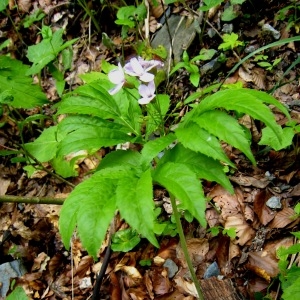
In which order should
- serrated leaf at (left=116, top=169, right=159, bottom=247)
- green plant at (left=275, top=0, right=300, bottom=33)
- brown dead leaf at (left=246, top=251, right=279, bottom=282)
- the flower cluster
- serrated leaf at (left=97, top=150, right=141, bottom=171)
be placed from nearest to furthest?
serrated leaf at (left=116, top=169, right=159, bottom=247)
the flower cluster
serrated leaf at (left=97, top=150, right=141, bottom=171)
brown dead leaf at (left=246, top=251, right=279, bottom=282)
green plant at (left=275, top=0, right=300, bottom=33)

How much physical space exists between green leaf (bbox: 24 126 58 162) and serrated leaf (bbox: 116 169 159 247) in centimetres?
151

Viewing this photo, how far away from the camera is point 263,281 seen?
207 centimetres

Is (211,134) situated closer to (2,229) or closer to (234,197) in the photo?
(234,197)

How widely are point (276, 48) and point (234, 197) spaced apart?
1341mm

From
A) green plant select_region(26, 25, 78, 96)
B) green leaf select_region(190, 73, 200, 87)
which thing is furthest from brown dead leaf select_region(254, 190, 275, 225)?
green plant select_region(26, 25, 78, 96)

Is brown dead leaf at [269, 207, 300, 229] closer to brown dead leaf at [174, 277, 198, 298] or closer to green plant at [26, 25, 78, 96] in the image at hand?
brown dead leaf at [174, 277, 198, 298]

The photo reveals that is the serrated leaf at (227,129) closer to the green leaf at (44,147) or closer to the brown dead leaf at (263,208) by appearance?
the brown dead leaf at (263,208)

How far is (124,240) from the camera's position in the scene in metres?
2.41

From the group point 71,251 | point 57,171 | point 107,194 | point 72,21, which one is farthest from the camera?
point 72,21

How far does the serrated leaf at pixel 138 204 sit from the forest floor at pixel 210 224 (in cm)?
56

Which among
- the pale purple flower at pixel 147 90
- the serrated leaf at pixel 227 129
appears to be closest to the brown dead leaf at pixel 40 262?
the pale purple flower at pixel 147 90

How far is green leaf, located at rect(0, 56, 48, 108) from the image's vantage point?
2459 mm

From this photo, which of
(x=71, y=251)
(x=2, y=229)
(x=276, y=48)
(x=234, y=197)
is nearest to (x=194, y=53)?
(x=276, y=48)

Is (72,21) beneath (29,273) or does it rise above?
above
